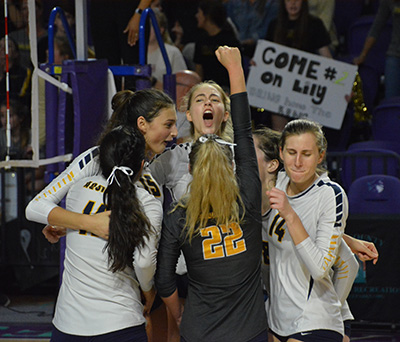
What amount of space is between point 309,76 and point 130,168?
205 inches

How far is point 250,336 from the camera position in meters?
2.74

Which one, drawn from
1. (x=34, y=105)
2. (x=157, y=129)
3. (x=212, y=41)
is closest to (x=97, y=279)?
(x=157, y=129)

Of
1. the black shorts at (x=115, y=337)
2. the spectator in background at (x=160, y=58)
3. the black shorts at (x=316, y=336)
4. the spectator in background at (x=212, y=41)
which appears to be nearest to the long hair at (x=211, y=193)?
the black shorts at (x=115, y=337)

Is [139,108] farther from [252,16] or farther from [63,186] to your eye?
[252,16]

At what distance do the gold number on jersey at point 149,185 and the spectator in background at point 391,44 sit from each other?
590cm

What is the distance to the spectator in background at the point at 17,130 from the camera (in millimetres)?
4645

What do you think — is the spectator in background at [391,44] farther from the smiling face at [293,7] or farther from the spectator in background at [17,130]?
the spectator in background at [17,130]

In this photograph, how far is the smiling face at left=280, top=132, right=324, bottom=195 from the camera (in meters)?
2.89

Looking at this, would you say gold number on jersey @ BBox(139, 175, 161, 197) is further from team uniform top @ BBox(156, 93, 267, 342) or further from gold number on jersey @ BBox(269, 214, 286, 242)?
gold number on jersey @ BBox(269, 214, 286, 242)

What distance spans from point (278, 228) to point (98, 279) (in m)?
0.84

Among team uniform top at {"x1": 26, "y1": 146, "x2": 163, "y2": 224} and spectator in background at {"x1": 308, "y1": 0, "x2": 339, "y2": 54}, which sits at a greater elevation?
spectator in background at {"x1": 308, "y1": 0, "x2": 339, "y2": 54}

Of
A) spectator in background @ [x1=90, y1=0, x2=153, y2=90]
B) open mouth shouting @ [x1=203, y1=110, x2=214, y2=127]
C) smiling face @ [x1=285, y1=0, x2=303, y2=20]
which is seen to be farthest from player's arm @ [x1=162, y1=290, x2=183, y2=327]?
smiling face @ [x1=285, y1=0, x2=303, y2=20]

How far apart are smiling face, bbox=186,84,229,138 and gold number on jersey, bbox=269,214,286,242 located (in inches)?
31.2

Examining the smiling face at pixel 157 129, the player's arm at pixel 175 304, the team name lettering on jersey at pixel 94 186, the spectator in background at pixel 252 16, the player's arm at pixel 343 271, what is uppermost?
the spectator in background at pixel 252 16
